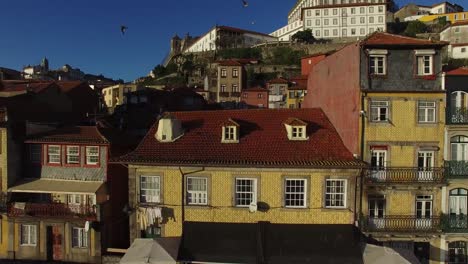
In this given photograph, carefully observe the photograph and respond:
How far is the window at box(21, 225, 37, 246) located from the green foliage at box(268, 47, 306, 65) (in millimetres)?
77128

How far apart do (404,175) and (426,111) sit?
369 cm

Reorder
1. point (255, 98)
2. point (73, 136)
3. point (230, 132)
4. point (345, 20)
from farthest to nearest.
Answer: point (345, 20) < point (255, 98) < point (73, 136) < point (230, 132)

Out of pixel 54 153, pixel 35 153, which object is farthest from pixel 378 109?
pixel 35 153

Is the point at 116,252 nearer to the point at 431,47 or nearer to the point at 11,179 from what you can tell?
the point at 11,179

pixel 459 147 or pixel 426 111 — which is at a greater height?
pixel 426 111

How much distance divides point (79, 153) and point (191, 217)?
8.87 meters

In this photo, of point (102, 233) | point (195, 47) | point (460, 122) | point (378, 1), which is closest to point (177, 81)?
point (195, 47)

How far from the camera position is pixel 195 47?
408 feet

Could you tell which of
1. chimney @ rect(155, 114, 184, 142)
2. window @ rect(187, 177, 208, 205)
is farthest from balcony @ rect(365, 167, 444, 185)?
chimney @ rect(155, 114, 184, 142)

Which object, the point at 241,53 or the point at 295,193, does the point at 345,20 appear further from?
the point at 295,193

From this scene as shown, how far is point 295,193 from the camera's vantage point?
737 inches

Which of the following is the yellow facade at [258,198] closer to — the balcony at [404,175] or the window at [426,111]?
the balcony at [404,175]

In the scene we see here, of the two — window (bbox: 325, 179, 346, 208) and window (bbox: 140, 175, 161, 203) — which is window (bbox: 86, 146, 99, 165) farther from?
window (bbox: 325, 179, 346, 208)

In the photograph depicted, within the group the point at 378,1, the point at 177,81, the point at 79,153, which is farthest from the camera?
the point at 378,1
